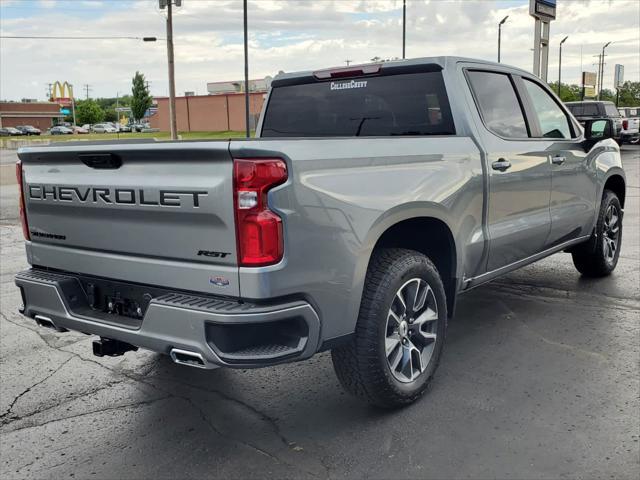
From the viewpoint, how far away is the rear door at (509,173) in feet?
14.9

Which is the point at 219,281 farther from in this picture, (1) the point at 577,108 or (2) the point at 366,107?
(1) the point at 577,108

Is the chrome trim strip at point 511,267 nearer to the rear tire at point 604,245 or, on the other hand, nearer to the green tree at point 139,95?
the rear tire at point 604,245

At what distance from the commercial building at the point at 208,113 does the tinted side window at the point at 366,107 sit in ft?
203

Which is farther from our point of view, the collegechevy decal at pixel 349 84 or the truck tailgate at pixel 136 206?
the collegechevy decal at pixel 349 84

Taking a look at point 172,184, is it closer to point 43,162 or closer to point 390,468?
point 43,162

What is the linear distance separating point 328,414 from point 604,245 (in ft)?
13.2

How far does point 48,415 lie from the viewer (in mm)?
3885

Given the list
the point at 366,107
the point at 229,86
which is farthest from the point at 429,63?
the point at 229,86

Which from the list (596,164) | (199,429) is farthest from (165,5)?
(199,429)

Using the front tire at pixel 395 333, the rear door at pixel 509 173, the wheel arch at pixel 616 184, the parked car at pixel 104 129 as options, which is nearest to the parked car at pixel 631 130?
the wheel arch at pixel 616 184

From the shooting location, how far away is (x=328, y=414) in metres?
3.81

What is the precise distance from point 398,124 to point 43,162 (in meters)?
2.33

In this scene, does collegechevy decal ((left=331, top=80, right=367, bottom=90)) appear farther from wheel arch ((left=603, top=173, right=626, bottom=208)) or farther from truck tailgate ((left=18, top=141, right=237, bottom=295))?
wheel arch ((left=603, top=173, right=626, bottom=208))

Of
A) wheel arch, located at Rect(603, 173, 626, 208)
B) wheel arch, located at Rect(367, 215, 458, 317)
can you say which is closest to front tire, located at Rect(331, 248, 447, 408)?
wheel arch, located at Rect(367, 215, 458, 317)
